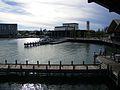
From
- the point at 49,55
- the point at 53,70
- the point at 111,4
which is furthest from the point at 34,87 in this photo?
the point at 49,55

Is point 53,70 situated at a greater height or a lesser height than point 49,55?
greater

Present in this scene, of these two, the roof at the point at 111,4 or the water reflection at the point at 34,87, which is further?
the water reflection at the point at 34,87

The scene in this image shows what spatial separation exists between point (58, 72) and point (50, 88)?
353cm

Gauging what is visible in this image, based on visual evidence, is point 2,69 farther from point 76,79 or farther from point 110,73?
point 110,73

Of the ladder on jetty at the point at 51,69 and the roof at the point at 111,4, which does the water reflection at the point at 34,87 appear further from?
the roof at the point at 111,4

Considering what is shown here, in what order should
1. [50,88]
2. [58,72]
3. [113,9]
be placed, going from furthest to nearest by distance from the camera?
[58,72], [50,88], [113,9]

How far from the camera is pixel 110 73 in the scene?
40594mm

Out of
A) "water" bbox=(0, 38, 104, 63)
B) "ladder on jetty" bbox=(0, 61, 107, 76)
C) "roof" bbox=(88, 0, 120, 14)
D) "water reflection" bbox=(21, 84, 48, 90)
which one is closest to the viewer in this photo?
"roof" bbox=(88, 0, 120, 14)

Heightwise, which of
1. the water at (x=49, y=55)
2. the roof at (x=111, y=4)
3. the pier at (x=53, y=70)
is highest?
the roof at (x=111, y=4)

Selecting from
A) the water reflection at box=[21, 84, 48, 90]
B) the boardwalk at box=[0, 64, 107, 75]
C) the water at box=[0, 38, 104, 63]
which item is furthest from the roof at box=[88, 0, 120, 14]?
the water at box=[0, 38, 104, 63]

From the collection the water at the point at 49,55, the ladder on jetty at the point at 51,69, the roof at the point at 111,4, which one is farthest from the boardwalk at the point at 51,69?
the water at the point at 49,55

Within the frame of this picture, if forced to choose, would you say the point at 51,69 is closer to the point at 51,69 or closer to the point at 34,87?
the point at 51,69

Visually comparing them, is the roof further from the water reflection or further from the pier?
the water reflection

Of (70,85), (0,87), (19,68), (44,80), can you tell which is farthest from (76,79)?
(0,87)
